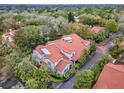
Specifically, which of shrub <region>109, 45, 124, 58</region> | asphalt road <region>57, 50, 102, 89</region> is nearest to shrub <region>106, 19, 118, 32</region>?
shrub <region>109, 45, 124, 58</region>

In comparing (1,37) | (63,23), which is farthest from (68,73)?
(1,37)

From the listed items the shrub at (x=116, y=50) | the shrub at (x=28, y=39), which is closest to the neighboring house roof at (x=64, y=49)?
the shrub at (x=28, y=39)

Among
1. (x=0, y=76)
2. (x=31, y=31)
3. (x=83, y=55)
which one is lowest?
(x=0, y=76)

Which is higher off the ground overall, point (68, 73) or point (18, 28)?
point (18, 28)

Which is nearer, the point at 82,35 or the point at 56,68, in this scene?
the point at 56,68

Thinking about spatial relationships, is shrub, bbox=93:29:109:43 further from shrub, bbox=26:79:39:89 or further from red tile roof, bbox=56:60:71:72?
shrub, bbox=26:79:39:89

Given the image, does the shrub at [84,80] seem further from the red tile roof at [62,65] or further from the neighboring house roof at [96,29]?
the neighboring house roof at [96,29]

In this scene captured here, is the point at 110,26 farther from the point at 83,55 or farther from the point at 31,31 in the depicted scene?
the point at 31,31

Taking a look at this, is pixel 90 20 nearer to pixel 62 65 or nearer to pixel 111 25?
pixel 111 25
